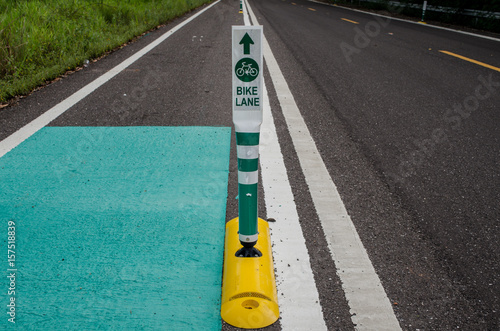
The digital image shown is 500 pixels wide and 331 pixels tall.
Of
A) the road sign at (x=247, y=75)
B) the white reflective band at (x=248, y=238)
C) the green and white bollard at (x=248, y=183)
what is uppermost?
the road sign at (x=247, y=75)

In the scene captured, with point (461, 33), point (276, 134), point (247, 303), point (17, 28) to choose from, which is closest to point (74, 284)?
point (247, 303)

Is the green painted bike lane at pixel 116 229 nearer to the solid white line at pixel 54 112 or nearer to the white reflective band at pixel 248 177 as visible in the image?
the solid white line at pixel 54 112

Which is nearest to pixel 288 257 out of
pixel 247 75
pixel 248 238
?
pixel 248 238

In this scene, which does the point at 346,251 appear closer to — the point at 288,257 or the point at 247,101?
the point at 288,257

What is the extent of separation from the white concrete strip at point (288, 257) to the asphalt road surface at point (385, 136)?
0.05 meters

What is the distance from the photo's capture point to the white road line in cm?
184

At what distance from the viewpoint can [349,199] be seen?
2.80 meters

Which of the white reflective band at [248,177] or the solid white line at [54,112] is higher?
the white reflective band at [248,177]

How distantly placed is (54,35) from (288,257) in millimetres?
6591

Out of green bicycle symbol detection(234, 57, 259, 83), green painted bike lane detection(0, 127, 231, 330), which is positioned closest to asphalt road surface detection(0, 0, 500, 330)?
green painted bike lane detection(0, 127, 231, 330)

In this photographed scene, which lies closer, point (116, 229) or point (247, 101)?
point (247, 101)

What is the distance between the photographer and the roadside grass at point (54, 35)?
5.61 m

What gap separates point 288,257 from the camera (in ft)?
7.26

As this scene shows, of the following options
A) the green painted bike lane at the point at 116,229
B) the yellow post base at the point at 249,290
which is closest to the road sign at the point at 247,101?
the yellow post base at the point at 249,290
